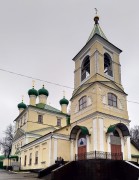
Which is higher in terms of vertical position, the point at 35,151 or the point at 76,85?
the point at 76,85

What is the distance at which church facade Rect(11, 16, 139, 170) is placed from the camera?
19.3m

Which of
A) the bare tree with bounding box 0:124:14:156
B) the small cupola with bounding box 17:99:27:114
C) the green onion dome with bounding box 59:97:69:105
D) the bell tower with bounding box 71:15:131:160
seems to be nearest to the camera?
the bell tower with bounding box 71:15:131:160

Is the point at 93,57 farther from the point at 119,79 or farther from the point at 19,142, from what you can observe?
the point at 19,142

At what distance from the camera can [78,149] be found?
21.7 metres

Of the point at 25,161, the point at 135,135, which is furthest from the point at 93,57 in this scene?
the point at 135,135

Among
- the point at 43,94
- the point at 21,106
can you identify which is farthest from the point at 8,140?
the point at 43,94

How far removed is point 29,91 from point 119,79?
2059cm

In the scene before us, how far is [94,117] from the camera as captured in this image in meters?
19.6

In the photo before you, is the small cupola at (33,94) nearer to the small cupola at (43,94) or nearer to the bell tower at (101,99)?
the small cupola at (43,94)

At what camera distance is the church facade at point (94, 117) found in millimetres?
19344

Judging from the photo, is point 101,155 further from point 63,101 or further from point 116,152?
point 63,101

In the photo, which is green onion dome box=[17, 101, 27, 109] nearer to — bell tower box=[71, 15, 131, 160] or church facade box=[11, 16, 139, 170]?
church facade box=[11, 16, 139, 170]

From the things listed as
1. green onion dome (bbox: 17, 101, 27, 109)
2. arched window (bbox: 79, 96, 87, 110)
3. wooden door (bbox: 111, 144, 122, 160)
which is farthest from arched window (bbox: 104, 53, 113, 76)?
green onion dome (bbox: 17, 101, 27, 109)

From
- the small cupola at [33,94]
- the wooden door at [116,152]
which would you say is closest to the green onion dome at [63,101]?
the small cupola at [33,94]
